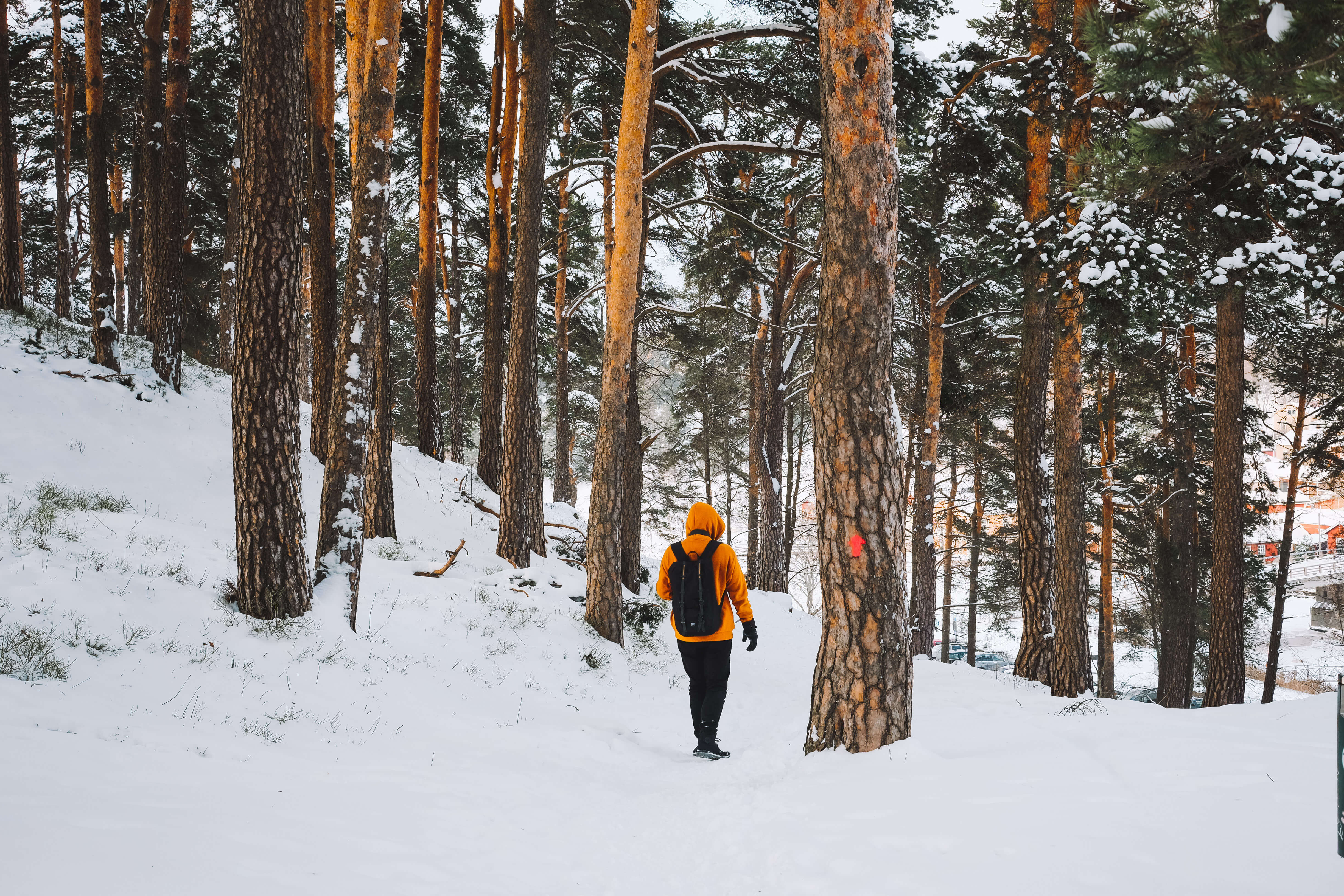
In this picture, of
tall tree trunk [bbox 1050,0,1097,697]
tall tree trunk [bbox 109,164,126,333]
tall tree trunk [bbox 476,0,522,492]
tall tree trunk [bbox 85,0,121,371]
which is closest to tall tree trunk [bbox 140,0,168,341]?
tall tree trunk [bbox 85,0,121,371]

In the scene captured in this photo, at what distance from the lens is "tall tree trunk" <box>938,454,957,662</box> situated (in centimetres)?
2152

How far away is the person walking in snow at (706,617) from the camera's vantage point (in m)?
5.47

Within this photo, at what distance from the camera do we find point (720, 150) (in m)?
9.21

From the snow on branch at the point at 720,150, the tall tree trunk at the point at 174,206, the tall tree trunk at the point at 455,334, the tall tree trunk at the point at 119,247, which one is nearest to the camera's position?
the snow on branch at the point at 720,150

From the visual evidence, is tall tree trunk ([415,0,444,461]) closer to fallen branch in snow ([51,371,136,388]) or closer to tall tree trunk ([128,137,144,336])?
tall tree trunk ([128,137,144,336])

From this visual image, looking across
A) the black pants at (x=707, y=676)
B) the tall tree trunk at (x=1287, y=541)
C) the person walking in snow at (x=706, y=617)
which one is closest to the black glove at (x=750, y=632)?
the person walking in snow at (x=706, y=617)

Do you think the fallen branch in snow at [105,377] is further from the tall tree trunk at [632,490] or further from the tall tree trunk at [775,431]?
the tall tree trunk at [775,431]

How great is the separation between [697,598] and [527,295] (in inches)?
233

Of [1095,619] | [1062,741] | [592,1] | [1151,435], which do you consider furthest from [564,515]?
[1095,619]

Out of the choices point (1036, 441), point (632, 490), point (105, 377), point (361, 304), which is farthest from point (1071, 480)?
point (105, 377)

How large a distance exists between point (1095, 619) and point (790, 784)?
32.2m

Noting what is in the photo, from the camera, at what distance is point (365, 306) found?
646 centimetres

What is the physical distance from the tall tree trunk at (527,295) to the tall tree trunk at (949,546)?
14.2 m

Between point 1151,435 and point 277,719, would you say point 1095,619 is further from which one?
point 277,719
